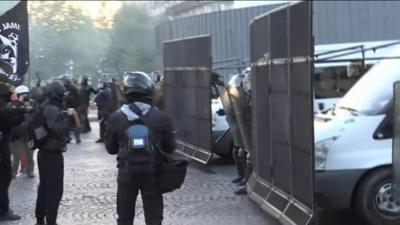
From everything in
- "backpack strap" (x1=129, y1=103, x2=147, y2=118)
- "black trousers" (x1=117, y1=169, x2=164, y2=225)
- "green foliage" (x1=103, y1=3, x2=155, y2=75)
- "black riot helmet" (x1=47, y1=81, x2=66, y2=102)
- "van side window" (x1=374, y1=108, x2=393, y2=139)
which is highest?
"green foliage" (x1=103, y1=3, x2=155, y2=75)

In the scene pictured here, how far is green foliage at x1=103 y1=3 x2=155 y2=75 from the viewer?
27584 millimetres

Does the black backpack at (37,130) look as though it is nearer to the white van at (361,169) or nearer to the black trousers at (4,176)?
the black trousers at (4,176)

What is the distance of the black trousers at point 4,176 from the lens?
7.99m

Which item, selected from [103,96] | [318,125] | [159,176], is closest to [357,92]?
[318,125]

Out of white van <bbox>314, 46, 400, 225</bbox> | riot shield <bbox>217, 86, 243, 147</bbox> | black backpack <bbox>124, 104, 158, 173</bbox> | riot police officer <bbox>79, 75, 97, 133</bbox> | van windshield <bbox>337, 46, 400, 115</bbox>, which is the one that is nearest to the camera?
black backpack <bbox>124, 104, 158, 173</bbox>

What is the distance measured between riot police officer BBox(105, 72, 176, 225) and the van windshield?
287 cm

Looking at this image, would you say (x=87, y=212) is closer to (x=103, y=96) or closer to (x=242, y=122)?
(x=242, y=122)

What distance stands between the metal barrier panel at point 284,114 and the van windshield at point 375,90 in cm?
100

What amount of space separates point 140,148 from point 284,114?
226 cm

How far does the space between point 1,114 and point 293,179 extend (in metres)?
3.39

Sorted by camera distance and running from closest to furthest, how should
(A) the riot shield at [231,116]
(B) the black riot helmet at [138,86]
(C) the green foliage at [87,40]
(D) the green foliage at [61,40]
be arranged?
1. (B) the black riot helmet at [138,86]
2. (A) the riot shield at [231,116]
3. (C) the green foliage at [87,40]
4. (D) the green foliage at [61,40]

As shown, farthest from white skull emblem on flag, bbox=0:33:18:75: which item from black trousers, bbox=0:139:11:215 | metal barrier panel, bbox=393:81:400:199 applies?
metal barrier panel, bbox=393:81:400:199

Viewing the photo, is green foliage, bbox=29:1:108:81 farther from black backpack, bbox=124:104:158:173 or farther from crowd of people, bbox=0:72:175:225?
black backpack, bbox=124:104:158:173

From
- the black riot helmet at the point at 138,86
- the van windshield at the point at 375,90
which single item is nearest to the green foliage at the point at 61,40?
the van windshield at the point at 375,90
